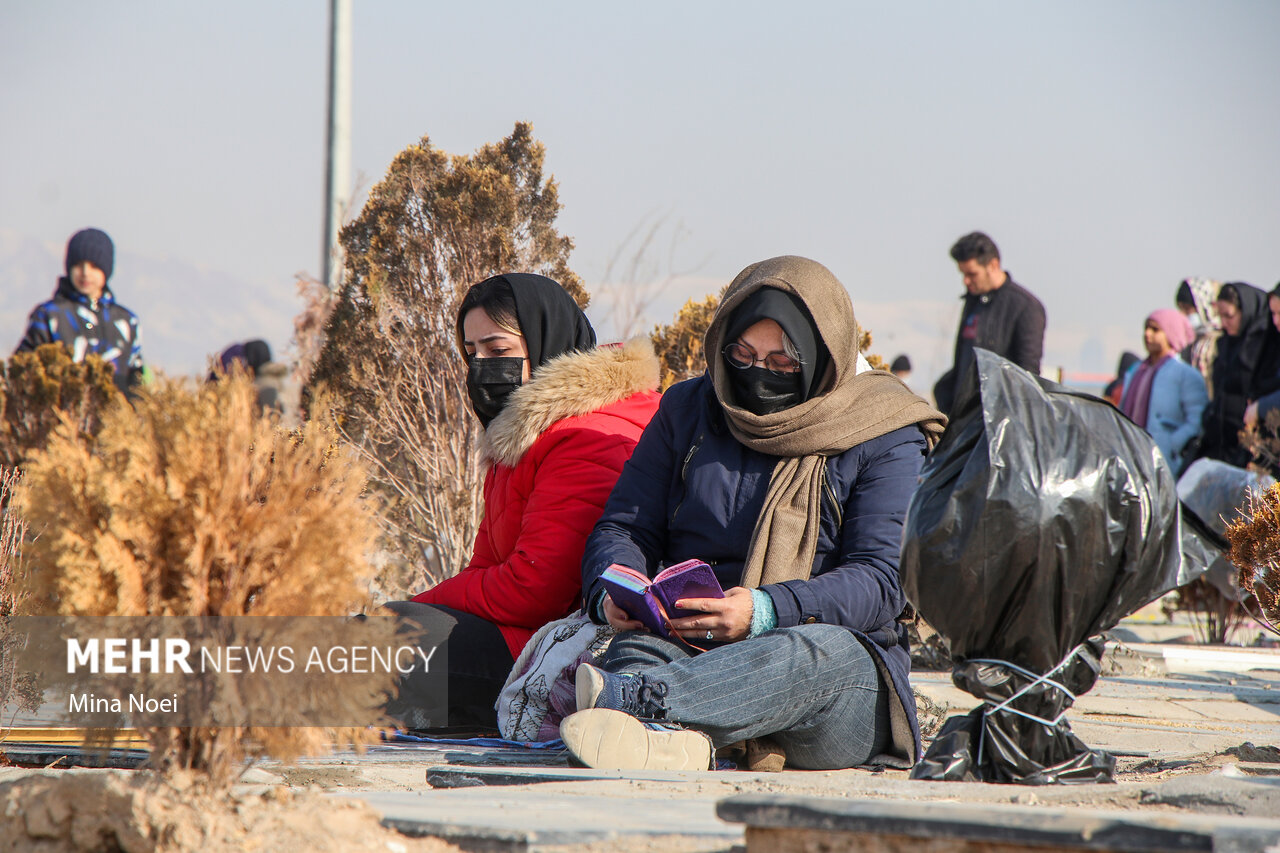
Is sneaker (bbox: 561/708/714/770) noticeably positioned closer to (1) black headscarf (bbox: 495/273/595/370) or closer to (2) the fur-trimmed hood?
(2) the fur-trimmed hood

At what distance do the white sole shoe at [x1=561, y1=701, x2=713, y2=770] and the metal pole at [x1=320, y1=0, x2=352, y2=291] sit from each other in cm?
628

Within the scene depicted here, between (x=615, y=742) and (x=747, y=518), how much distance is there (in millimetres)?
881

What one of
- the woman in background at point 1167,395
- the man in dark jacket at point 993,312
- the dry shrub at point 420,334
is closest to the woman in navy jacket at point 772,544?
the dry shrub at point 420,334

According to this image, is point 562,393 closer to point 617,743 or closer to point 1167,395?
point 617,743

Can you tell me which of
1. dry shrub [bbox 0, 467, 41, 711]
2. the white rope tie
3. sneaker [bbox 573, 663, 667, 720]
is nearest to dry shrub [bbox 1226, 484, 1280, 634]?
the white rope tie

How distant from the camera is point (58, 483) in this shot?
1964 millimetres

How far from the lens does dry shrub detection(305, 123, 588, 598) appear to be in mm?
5902

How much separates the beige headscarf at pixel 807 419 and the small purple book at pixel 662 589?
182mm

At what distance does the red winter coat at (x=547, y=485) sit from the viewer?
375 centimetres

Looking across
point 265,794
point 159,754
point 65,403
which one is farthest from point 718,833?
point 65,403

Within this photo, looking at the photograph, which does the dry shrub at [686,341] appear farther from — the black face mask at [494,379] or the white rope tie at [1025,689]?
the white rope tie at [1025,689]

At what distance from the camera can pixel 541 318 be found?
4.13 metres

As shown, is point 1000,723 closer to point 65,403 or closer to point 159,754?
point 159,754

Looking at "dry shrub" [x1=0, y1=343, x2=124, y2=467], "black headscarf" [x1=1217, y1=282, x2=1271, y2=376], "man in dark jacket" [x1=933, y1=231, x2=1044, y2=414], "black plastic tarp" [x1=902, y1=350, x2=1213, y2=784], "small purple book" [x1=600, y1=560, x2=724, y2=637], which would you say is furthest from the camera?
"black headscarf" [x1=1217, y1=282, x2=1271, y2=376]
